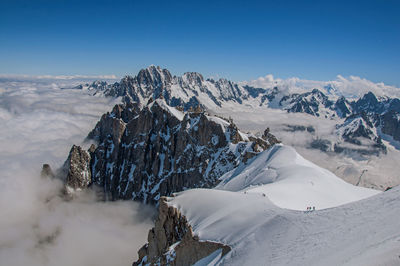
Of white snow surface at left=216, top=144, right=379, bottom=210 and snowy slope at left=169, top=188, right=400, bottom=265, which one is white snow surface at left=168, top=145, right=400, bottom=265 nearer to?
snowy slope at left=169, top=188, right=400, bottom=265

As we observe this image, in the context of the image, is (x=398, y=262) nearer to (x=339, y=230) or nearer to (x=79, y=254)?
(x=339, y=230)

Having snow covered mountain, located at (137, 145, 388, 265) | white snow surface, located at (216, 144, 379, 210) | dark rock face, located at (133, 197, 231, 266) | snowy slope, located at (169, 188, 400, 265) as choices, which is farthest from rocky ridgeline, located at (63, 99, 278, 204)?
snowy slope, located at (169, 188, 400, 265)

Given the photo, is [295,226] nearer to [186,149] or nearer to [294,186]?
[294,186]

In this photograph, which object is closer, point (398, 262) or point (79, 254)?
point (398, 262)

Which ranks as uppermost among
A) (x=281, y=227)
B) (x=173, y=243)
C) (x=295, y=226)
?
(x=295, y=226)

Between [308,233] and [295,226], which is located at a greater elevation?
[308,233]

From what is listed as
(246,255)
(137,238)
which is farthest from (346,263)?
(137,238)

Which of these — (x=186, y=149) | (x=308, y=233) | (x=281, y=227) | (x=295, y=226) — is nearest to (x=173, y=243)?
(x=281, y=227)
